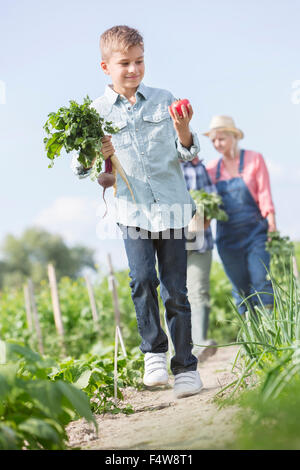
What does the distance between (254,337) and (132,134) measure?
1.36m

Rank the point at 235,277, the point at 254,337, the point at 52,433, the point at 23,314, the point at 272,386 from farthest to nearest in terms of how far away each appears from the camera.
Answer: the point at 23,314 → the point at 235,277 → the point at 254,337 → the point at 272,386 → the point at 52,433

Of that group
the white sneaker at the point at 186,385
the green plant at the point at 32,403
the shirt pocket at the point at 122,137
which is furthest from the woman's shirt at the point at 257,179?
the green plant at the point at 32,403

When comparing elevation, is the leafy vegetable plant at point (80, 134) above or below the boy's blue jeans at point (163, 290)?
above

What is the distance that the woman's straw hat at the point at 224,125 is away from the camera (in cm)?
Result: 535

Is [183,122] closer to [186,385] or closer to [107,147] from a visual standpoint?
[107,147]

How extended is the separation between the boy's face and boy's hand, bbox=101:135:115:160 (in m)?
0.36

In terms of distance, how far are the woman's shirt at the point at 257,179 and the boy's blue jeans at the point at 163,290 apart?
76.0 inches

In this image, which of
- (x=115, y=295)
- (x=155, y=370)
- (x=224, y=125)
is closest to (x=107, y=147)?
(x=155, y=370)

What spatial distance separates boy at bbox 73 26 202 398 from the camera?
3.15 m

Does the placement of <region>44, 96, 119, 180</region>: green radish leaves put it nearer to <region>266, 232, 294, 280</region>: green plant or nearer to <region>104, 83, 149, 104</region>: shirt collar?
<region>104, 83, 149, 104</region>: shirt collar

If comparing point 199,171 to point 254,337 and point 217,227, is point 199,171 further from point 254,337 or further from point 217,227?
point 254,337

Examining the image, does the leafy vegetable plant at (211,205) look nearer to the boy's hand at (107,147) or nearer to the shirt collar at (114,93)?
the shirt collar at (114,93)

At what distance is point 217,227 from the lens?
5.23 m
